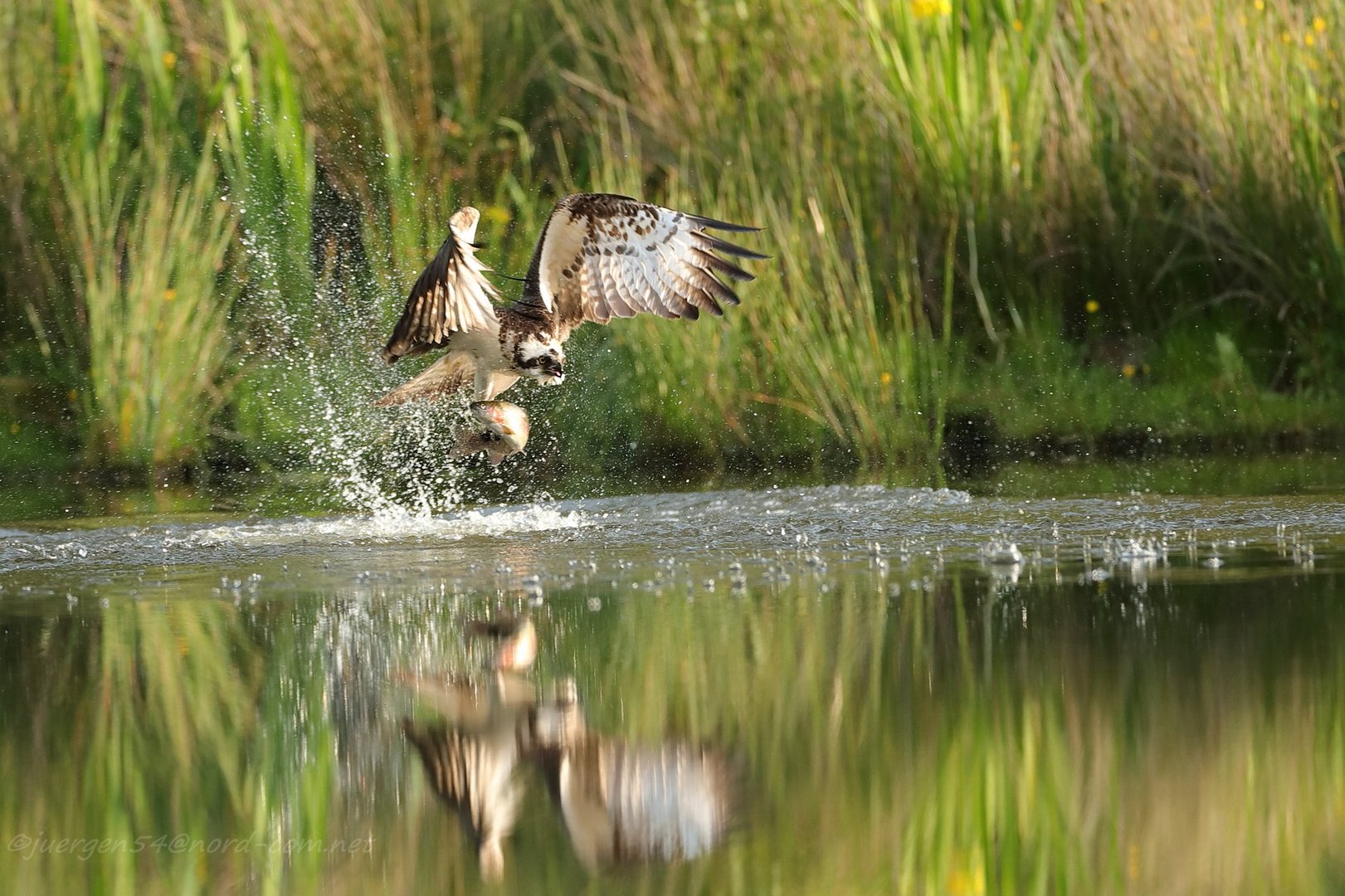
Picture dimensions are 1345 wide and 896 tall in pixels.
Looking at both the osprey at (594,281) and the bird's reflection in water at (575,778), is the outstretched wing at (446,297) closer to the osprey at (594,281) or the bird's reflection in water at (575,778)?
the osprey at (594,281)

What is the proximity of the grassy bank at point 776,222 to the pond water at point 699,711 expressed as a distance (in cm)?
215

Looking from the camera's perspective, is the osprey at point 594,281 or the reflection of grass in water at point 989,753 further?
the osprey at point 594,281

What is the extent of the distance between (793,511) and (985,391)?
2.48 m

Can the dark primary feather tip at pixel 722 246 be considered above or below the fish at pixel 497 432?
above

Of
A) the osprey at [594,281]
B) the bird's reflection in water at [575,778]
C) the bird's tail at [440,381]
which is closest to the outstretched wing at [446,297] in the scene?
the osprey at [594,281]

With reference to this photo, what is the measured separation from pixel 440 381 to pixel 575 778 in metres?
4.43

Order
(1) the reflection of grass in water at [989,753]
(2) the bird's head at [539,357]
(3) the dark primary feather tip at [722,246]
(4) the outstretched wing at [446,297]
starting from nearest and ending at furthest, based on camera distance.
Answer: (1) the reflection of grass in water at [989,753] < (4) the outstretched wing at [446,297] < (3) the dark primary feather tip at [722,246] < (2) the bird's head at [539,357]

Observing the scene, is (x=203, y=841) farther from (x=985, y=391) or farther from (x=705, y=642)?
(x=985, y=391)

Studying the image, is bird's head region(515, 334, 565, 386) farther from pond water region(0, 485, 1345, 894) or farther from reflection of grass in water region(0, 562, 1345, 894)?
reflection of grass in water region(0, 562, 1345, 894)

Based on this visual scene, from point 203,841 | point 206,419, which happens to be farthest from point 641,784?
point 206,419

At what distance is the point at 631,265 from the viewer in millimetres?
7676

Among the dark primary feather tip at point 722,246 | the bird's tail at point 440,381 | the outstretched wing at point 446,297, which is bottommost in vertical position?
the bird's tail at point 440,381

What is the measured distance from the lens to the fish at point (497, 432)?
750 centimetres

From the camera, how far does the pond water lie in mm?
3357
